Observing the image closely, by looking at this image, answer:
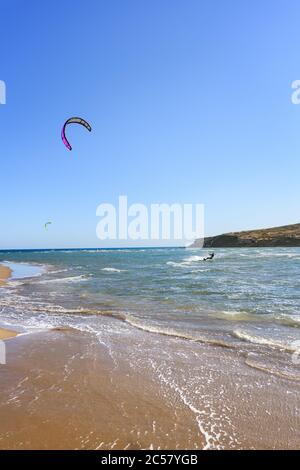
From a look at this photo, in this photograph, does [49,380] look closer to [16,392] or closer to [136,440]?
[16,392]

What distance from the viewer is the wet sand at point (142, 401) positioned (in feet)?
13.6

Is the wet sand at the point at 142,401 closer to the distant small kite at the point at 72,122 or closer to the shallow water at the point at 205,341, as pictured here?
the shallow water at the point at 205,341

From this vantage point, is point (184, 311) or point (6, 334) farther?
point (184, 311)

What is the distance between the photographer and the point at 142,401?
5227mm

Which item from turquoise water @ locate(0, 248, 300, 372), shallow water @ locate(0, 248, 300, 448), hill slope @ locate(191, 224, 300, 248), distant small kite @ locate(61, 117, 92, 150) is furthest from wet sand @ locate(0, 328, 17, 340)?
hill slope @ locate(191, 224, 300, 248)

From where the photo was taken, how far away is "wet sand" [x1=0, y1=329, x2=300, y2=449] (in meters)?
4.14

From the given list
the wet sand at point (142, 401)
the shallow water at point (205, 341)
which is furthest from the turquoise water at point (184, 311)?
the wet sand at point (142, 401)

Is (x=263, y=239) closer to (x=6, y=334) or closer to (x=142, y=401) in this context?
(x=6, y=334)

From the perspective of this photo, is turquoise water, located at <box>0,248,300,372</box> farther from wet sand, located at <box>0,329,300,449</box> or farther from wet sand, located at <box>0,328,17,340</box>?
wet sand, located at <box>0,329,300,449</box>

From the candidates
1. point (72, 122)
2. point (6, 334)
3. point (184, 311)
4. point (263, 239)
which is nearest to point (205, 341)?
point (184, 311)

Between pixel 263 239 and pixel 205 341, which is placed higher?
pixel 263 239

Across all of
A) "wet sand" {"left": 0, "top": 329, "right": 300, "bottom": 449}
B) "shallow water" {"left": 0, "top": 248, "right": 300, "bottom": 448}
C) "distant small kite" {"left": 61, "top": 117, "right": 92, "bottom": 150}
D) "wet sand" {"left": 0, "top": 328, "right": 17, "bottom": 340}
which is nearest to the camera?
"wet sand" {"left": 0, "top": 329, "right": 300, "bottom": 449}

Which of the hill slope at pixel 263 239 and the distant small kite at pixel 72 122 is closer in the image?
the distant small kite at pixel 72 122
